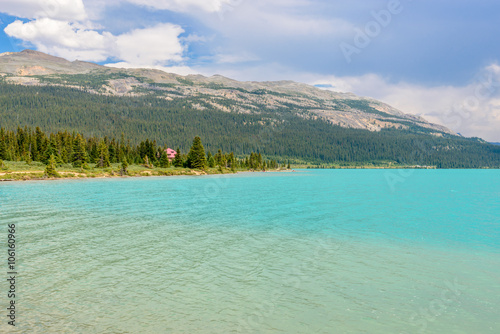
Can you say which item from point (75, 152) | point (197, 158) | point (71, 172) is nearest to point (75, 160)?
point (75, 152)

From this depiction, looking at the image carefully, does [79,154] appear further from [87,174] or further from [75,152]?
[87,174]

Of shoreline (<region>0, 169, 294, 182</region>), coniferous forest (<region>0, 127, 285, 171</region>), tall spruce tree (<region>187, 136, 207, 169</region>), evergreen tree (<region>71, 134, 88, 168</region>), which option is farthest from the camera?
tall spruce tree (<region>187, 136, 207, 169</region>)

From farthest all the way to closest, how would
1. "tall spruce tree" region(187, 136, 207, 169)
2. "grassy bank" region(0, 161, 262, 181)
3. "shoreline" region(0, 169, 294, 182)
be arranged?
"tall spruce tree" region(187, 136, 207, 169) → "grassy bank" region(0, 161, 262, 181) → "shoreline" region(0, 169, 294, 182)

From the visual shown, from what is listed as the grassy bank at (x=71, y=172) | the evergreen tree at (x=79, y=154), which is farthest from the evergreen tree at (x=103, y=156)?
the evergreen tree at (x=79, y=154)

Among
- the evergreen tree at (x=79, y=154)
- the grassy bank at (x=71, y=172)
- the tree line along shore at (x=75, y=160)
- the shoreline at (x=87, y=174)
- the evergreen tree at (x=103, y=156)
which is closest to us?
the shoreline at (x=87, y=174)

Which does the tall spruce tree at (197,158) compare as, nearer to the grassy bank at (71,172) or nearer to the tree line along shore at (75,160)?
the tree line along shore at (75,160)

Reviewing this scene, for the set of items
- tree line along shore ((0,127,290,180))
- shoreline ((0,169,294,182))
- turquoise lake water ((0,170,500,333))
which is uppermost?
tree line along shore ((0,127,290,180))

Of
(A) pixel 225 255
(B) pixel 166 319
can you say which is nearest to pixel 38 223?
(A) pixel 225 255

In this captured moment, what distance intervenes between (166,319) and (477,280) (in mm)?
16716

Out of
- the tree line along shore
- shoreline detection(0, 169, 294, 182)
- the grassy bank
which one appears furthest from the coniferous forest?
shoreline detection(0, 169, 294, 182)

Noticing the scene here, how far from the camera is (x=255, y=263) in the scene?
21.2 m

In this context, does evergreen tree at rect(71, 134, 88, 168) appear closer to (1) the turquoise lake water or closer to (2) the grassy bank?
(2) the grassy bank

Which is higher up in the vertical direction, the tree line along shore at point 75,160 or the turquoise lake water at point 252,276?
the tree line along shore at point 75,160

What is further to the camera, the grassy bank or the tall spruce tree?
the tall spruce tree
